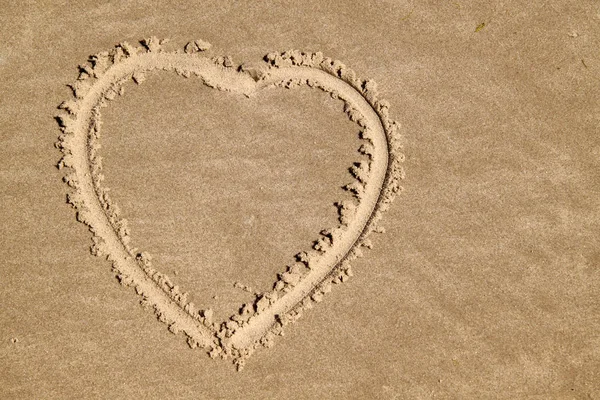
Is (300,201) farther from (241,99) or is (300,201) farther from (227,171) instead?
(241,99)

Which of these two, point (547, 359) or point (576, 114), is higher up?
point (576, 114)

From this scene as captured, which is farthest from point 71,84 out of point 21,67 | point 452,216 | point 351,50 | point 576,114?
point 576,114

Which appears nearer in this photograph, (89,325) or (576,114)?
(89,325)

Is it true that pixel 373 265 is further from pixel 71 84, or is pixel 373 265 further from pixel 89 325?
pixel 71 84

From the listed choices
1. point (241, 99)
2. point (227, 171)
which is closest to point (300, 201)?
point (227, 171)

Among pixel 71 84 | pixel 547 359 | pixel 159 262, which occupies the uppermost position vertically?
pixel 71 84
